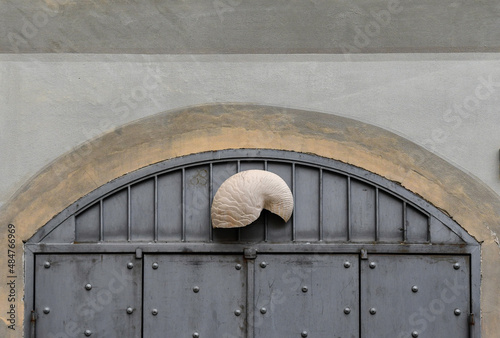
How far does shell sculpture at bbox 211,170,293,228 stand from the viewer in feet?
13.8

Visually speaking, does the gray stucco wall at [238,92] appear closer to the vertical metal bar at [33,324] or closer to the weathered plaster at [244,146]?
the weathered plaster at [244,146]

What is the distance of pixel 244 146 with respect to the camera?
445 centimetres

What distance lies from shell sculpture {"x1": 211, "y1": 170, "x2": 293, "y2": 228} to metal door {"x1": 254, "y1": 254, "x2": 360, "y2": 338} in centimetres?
40

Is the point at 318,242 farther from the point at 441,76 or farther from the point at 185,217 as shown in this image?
the point at 441,76

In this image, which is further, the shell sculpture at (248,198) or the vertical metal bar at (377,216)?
the vertical metal bar at (377,216)

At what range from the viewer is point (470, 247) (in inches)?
173

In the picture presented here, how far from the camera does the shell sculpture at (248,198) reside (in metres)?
4.20

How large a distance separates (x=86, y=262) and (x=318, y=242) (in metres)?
1.76

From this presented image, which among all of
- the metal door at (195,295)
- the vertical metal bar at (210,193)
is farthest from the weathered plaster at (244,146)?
the metal door at (195,295)

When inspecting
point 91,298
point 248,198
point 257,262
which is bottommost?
point 91,298

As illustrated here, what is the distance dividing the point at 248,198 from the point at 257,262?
0.55 metres

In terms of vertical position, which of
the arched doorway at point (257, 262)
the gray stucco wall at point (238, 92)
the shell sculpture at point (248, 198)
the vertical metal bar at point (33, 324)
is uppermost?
the gray stucco wall at point (238, 92)

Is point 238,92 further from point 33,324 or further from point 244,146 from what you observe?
point 33,324

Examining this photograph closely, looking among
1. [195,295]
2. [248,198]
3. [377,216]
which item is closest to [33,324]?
[195,295]
